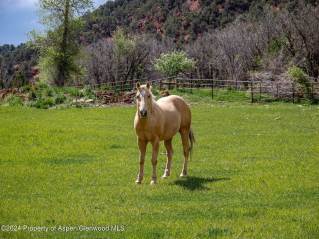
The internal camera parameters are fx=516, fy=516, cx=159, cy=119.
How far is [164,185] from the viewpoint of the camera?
12.2 metres

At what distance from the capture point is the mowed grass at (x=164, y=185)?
868cm

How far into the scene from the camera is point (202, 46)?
7619 centimetres

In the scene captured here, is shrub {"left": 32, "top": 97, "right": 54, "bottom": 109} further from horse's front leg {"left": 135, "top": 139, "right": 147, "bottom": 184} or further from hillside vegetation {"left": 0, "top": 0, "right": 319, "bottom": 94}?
horse's front leg {"left": 135, "top": 139, "right": 147, "bottom": 184}

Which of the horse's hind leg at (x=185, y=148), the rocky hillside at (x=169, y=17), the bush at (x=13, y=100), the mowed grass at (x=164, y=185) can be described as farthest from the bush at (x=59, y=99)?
the rocky hillside at (x=169, y=17)

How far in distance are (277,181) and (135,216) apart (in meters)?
4.51

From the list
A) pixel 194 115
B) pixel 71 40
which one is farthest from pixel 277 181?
pixel 71 40

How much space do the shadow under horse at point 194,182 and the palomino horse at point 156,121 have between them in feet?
1.77

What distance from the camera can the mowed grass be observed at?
868cm

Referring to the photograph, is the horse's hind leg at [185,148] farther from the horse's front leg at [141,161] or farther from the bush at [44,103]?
the bush at [44,103]

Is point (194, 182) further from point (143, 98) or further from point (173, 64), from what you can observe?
point (173, 64)

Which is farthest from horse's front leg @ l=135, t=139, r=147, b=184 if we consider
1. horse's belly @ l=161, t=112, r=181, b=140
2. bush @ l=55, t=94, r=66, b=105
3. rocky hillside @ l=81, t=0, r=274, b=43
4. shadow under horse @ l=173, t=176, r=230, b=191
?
rocky hillside @ l=81, t=0, r=274, b=43

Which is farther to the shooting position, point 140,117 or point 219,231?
point 140,117

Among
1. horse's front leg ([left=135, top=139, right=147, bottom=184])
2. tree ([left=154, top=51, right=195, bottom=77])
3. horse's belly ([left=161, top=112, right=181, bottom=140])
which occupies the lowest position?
horse's front leg ([left=135, top=139, right=147, bottom=184])

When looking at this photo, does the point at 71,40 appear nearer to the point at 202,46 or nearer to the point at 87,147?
the point at 202,46
